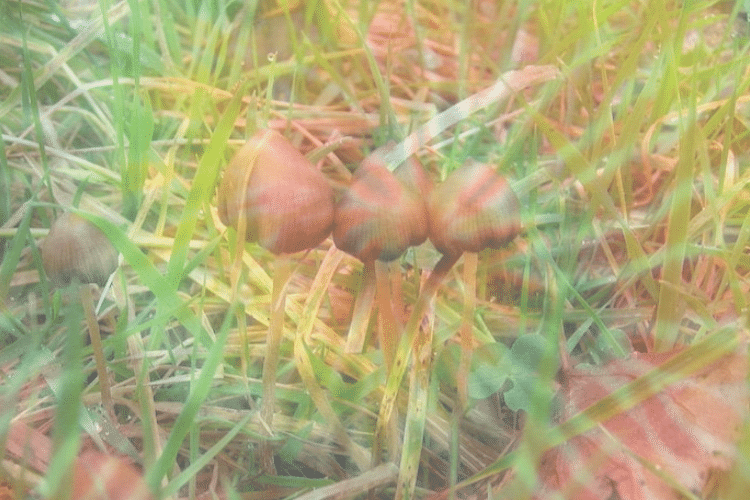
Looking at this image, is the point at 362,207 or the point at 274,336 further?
the point at 274,336

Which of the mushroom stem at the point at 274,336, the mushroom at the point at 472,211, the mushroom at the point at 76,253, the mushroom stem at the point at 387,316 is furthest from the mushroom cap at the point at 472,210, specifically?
the mushroom at the point at 76,253

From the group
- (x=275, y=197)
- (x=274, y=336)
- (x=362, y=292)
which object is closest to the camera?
(x=275, y=197)

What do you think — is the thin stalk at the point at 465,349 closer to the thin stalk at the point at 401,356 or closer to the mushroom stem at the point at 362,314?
the thin stalk at the point at 401,356

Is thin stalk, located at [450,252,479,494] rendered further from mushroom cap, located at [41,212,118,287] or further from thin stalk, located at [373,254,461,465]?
mushroom cap, located at [41,212,118,287]

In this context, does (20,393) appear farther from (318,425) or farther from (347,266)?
(347,266)

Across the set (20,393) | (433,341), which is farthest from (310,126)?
(20,393)

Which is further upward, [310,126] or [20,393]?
[310,126]

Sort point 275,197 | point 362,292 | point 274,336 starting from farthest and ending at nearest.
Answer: point 362,292 < point 274,336 < point 275,197

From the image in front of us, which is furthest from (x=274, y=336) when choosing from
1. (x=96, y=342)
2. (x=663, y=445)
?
(x=663, y=445)

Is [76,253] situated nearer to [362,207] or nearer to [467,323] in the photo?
[362,207]
